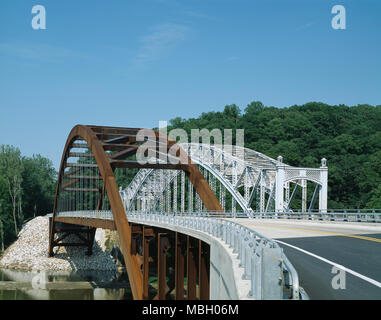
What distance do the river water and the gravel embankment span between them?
2.63 metres

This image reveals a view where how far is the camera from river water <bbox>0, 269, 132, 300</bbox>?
4719 centimetres

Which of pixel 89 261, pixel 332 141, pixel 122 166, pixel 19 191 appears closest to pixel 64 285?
pixel 89 261

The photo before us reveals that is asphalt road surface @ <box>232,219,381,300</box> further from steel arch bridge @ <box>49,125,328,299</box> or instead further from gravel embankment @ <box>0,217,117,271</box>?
gravel embankment @ <box>0,217,117,271</box>

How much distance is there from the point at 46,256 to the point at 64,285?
55.0ft

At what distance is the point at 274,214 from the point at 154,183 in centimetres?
3773

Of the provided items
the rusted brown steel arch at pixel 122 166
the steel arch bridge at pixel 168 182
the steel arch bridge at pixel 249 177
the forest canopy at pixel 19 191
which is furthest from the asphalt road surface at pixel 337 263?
the forest canopy at pixel 19 191

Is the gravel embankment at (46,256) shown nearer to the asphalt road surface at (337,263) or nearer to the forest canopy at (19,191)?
the forest canopy at (19,191)

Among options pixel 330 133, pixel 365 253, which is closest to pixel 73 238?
pixel 330 133

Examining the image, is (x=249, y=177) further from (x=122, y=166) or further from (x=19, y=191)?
(x=19, y=191)

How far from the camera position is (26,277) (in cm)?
5806

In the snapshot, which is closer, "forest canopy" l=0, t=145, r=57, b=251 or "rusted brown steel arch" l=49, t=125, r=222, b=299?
"rusted brown steel arch" l=49, t=125, r=222, b=299

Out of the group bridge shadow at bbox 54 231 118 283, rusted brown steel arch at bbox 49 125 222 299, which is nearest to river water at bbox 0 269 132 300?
bridge shadow at bbox 54 231 118 283

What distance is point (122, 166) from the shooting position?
41594 mm
